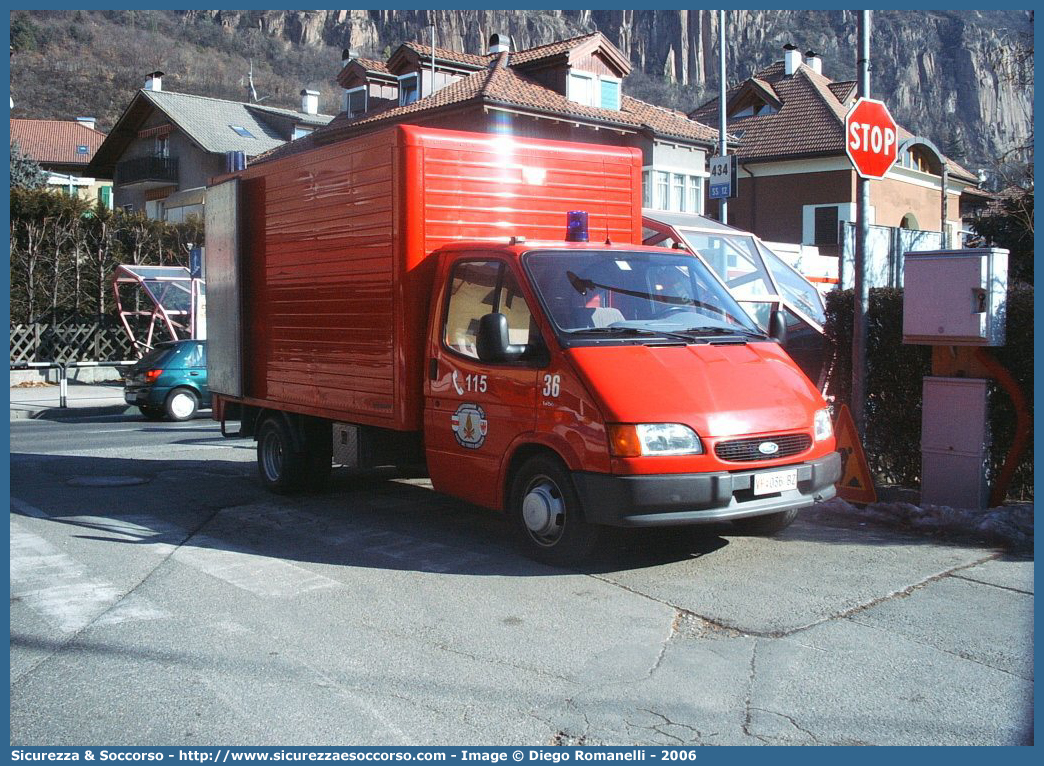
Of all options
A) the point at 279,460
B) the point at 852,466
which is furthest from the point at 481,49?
the point at 852,466

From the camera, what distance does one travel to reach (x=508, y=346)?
679 centimetres

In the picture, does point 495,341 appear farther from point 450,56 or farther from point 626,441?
point 450,56

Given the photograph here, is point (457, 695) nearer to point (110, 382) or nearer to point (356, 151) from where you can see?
point (356, 151)

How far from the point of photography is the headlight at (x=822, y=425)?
6879 mm

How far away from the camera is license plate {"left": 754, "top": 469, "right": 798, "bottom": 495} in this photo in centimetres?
645

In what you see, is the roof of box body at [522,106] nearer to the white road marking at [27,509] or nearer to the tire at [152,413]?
the tire at [152,413]

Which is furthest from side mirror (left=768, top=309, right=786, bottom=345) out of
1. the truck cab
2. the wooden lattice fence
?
the wooden lattice fence

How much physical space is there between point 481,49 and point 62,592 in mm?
155211

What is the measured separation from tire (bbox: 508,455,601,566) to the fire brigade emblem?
412mm

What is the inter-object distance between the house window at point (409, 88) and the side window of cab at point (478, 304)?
→ 3541 centimetres

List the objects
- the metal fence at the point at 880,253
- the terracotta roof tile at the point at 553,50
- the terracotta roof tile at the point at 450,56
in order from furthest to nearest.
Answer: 1. the terracotta roof tile at the point at 450,56
2. the terracotta roof tile at the point at 553,50
3. the metal fence at the point at 880,253

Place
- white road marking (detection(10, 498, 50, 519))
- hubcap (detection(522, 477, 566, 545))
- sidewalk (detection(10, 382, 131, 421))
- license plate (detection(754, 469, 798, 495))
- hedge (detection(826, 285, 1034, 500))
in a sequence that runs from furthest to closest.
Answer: sidewalk (detection(10, 382, 131, 421)) → white road marking (detection(10, 498, 50, 519)) → hedge (detection(826, 285, 1034, 500)) → hubcap (detection(522, 477, 566, 545)) → license plate (detection(754, 469, 798, 495))

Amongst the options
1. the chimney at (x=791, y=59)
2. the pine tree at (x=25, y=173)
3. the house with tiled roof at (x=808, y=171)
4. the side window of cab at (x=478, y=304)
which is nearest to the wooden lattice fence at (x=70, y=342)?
the side window of cab at (x=478, y=304)

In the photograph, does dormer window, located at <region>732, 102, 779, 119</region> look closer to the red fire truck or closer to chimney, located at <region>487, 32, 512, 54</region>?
chimney, located at <region>487, 32, 512, 54</region>
